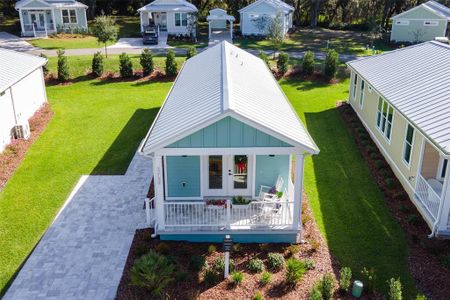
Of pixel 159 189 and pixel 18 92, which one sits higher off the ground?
pixel 18 92

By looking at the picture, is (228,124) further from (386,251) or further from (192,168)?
(386,251)

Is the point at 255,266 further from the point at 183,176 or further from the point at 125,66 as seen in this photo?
the point at 125,66

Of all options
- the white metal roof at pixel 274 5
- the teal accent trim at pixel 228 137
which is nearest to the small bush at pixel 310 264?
the teal accent trim at pixel 228 137

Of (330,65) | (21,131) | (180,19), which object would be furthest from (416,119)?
(180,19)

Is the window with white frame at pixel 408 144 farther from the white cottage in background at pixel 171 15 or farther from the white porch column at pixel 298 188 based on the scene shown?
the white cottage in background at pixel 171 15

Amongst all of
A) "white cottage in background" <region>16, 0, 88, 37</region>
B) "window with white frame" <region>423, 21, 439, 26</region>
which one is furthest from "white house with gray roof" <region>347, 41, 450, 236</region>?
"white cottage in background" <region>16, 0, 88, 37</region>

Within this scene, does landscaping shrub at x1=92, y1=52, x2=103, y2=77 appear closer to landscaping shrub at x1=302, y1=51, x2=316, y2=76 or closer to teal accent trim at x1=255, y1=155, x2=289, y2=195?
landscaping shrub at x1=302, y1=51, x2=316, y2=76
